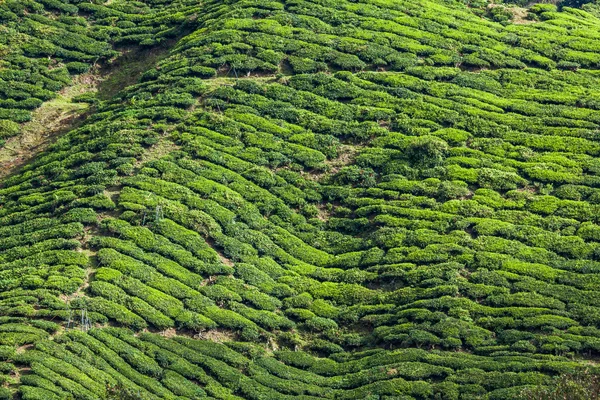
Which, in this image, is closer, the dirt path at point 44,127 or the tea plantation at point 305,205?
the tea plantation at point 305,205

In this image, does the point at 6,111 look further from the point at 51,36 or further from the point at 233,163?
the point at 233,163

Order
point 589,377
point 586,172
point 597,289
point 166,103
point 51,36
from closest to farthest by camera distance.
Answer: point 589,377
point 597,289
point 586,172
point 166,103
point 51,36

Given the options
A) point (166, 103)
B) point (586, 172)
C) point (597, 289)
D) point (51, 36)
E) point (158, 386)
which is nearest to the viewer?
point (158, 386)

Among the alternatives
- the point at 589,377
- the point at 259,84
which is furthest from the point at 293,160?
the point at 589,377

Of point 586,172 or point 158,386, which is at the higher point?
point 586,172

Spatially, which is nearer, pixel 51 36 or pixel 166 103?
pixel 166 103

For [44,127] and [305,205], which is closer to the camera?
[305,205]

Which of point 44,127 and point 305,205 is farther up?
point 305,205

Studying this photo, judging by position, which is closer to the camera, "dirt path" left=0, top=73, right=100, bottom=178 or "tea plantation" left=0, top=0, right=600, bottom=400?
"tea plantation" left=0, top=0, right=600, bottom=400
